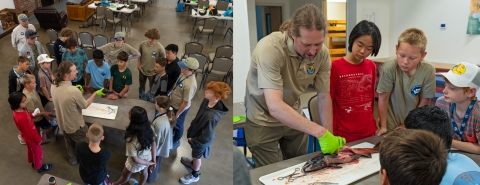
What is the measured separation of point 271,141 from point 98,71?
3.05 meters

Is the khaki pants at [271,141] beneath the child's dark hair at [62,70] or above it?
beneath

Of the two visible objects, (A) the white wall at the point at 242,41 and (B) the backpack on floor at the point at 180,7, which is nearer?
(A) the white wall at the point at 242,41

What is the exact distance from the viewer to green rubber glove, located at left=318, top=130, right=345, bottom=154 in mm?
1644

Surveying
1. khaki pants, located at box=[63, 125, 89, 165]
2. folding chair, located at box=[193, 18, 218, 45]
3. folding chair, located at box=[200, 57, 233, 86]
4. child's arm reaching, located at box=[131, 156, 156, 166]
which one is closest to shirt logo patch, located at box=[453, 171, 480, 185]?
child's arm reaching, located at box=[131, 156, 156, 166]

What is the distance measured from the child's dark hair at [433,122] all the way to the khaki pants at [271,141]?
1.86 ft

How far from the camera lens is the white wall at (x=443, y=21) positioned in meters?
4.58

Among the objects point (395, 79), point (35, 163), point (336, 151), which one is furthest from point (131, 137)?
point (395, 79)

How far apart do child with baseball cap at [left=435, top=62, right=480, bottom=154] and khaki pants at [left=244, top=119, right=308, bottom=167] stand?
837 mm

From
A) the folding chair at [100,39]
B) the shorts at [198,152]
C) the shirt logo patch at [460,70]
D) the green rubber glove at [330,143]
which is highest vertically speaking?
the folding chair at [100,39]

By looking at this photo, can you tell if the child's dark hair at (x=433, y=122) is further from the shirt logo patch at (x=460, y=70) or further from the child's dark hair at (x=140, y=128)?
the child's dark hair at (x=140, y=128)

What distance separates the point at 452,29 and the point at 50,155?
518 cm

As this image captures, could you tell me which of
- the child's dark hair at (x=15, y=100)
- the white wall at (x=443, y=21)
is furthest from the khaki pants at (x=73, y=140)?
the white wall at (x=443, y=21)

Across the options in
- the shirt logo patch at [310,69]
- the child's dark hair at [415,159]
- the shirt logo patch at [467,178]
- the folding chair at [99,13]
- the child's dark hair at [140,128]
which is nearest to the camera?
the child's dark hair at [415,159]

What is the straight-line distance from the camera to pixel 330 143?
5.48 ft
